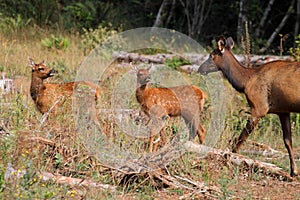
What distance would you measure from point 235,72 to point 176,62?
5835 millimetres

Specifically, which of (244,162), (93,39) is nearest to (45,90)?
(244,162)

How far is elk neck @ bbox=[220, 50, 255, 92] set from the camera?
9180mm

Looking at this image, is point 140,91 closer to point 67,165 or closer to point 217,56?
point 217,56

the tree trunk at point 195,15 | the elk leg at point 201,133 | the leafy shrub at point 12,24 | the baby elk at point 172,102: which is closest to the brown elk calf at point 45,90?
the baby elk at point 172,102

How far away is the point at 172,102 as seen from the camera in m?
10.1

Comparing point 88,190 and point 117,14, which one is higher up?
point 117,14

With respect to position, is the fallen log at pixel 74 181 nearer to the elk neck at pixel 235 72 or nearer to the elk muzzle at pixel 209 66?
the elk neck at pixel 235 72

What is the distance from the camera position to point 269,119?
11.7m

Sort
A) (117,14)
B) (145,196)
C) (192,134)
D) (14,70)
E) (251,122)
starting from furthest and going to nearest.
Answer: (117,14) < (14,70) < (192,134) < (251,122) < (145,196)

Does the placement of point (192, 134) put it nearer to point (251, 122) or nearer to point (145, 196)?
point (251, 122)

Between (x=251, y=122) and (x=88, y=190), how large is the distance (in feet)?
9.72

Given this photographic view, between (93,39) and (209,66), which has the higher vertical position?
(209,66)

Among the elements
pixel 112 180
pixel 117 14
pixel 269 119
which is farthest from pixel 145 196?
pixel 117 14

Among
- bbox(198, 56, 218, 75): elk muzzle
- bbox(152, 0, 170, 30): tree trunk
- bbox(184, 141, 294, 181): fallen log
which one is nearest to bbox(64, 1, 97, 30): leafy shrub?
bbox(152, 0, 170, 30): tree trunk
